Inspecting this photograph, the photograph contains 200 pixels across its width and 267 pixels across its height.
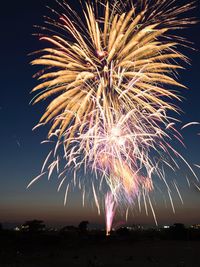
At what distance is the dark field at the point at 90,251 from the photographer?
23219 mm

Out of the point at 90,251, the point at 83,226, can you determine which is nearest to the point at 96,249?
the point at 90,251

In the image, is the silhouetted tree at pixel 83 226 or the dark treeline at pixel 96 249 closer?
the dark treeline at pixel 96 249

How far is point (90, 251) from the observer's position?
29.7 metres

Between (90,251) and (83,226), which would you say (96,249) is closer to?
(90,251)

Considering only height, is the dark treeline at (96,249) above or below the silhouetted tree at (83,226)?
below

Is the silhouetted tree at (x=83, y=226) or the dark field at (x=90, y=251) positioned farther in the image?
the silhouetted tree at (x=83, y=226)

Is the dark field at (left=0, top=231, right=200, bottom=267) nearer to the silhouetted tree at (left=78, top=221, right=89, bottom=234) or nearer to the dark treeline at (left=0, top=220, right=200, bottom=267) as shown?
the dark treeline at (left=0, top=220, right=200, bottom=267)

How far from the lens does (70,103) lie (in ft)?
66.7

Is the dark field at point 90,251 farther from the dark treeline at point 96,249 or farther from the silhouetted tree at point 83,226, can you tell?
the silhouetted tree at point 83,226

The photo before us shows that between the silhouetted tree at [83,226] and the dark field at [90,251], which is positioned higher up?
the silhouetted tree at [83,226]

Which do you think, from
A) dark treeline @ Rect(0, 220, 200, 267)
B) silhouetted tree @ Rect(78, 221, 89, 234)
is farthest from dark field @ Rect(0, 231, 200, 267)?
silhouetted tree @ Rect(78, 221, 89, 234)

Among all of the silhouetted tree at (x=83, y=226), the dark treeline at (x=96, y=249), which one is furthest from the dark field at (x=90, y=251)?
the silhouetted tree at (x=83, y=226)

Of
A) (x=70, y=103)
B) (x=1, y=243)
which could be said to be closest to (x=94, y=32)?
(x=70, y=103)

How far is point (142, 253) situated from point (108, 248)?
424cm
